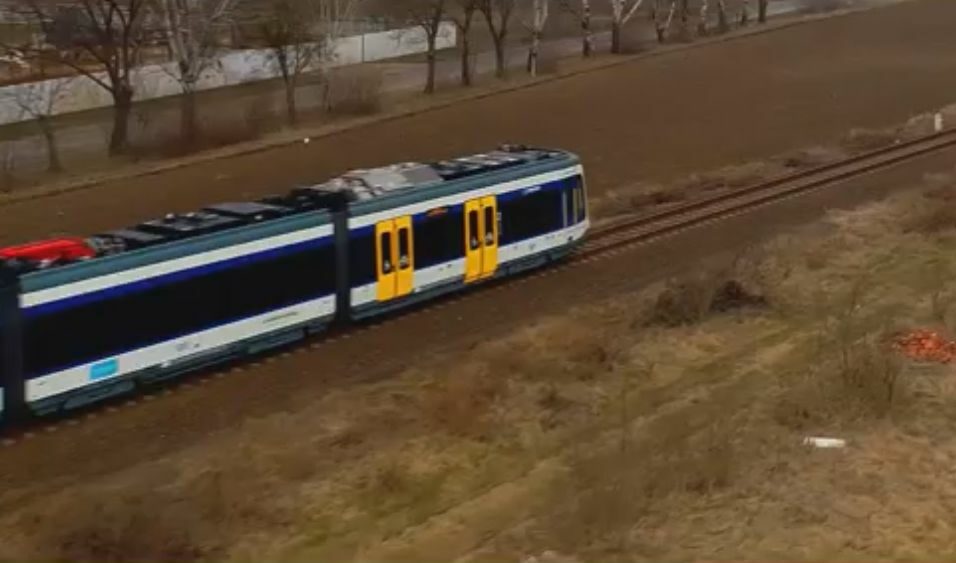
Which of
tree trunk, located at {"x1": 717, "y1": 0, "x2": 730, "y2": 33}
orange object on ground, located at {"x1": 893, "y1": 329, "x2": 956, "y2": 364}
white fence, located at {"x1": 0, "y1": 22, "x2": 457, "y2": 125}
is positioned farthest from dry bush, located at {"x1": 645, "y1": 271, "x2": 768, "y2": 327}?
tree trunk, located at {"x1": 717, "y1": 0, "x2": 730, "y2": 33}

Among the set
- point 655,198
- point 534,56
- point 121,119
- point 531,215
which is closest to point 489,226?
point 531,215

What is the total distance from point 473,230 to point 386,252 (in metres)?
2.26

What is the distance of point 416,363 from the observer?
69.5 ft

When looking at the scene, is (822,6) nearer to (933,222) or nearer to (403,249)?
(933,222)

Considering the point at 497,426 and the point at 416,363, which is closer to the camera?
the point at 497,426

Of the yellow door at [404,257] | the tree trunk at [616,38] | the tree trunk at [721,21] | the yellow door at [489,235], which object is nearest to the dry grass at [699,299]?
the yellow door at [489,235]

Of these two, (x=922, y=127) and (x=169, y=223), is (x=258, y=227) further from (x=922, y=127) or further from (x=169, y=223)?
(x=922, y=127)

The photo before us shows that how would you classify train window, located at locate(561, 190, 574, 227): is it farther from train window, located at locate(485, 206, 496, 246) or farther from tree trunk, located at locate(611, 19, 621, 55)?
tree trunk, located at locate(611, 19, 621, 55)

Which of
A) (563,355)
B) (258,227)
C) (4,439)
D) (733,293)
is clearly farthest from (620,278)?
(4,439)

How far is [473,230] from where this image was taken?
24750mm

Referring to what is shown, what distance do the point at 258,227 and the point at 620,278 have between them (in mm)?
8025

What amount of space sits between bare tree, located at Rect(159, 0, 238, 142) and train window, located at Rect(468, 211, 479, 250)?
21.1m

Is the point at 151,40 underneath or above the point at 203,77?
above

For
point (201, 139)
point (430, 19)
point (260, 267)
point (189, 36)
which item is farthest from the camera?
point (430, 19)
